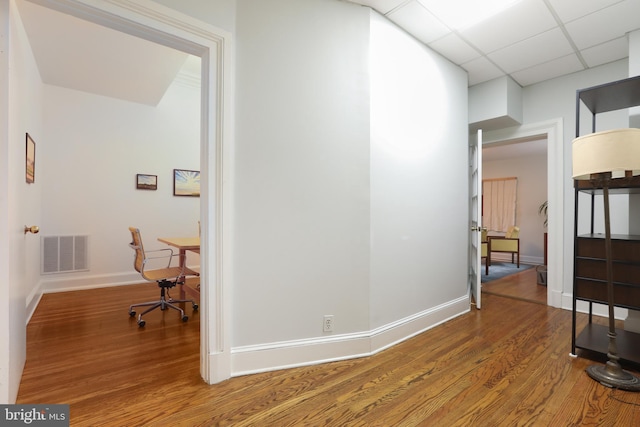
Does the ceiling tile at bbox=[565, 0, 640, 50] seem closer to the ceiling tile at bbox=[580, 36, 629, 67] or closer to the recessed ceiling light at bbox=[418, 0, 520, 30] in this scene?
the ceiling tile at bbox=[580, 36, 629, 67]

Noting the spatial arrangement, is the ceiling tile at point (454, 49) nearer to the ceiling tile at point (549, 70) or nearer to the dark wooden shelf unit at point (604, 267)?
the ceiling tile at point (549, 70)

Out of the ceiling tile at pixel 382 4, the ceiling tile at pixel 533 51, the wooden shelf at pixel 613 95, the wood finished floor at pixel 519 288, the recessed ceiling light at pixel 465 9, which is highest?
the ceiling tile at pixel 533 51

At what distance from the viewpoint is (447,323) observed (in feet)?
9.86

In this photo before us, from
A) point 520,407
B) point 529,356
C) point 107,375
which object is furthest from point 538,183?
point 107,375

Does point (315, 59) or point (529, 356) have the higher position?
point (315, 59)

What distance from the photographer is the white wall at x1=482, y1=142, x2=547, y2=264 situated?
7.09m

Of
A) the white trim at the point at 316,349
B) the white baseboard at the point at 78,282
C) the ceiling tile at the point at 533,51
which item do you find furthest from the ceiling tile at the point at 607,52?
the white baseboard at the point at 78,282

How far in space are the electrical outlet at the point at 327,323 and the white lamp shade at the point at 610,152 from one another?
188 cm

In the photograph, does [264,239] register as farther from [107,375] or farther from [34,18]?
[34,18]

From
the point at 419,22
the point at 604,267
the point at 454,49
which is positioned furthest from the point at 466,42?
the point at 604,267

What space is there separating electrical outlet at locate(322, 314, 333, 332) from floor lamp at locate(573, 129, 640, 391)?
1717mm

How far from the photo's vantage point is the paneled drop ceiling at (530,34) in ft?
7.60

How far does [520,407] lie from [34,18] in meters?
4.59

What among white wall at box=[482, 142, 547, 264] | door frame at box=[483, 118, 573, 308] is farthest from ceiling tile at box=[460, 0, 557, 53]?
white wall at box=[482, 142, 547, 264]
